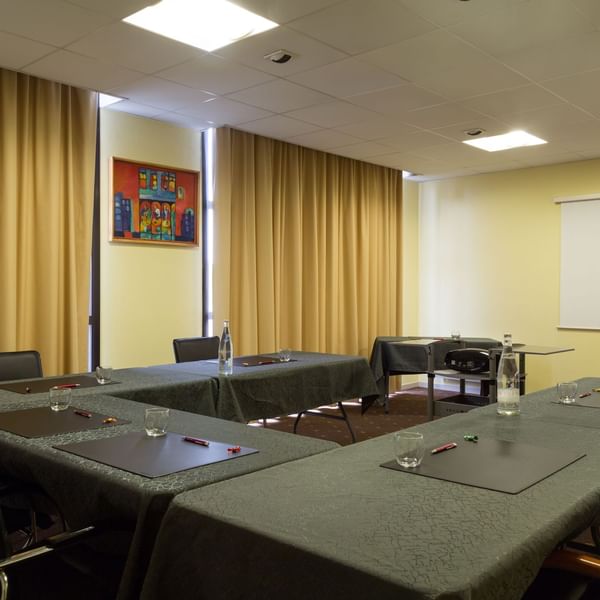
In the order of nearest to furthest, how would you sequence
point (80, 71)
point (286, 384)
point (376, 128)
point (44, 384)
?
point (44, 384) → point (286, 384) → point (80, 71) → point (376, 128)

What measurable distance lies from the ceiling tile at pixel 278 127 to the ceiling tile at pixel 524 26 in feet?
6.40

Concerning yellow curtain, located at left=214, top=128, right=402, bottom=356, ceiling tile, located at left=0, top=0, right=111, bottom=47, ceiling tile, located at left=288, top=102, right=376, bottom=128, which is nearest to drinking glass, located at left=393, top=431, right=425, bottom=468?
ceiling tile, located at left=0, top=0, right=111, bottom=47

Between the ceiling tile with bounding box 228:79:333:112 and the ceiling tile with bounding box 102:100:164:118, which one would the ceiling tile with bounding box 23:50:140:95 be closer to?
the ceiling tile with bounding box 102:100:164:118

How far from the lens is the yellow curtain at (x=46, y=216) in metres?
4.00

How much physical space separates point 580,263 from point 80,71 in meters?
5.14

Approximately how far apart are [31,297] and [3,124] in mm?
1120

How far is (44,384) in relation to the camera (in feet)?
9.40

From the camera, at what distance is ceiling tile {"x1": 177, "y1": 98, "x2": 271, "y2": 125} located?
180 inches

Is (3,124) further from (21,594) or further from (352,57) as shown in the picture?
(21,594)

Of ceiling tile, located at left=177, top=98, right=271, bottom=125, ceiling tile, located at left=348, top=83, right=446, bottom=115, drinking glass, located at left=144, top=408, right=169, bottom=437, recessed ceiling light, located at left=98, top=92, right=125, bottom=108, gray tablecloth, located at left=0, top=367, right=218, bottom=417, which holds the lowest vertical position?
gray tablecloth, located at left=0, top=367, right=218, bottom=417

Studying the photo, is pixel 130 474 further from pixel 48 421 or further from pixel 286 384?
pixel 286 384

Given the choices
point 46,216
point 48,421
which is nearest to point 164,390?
point 48,421

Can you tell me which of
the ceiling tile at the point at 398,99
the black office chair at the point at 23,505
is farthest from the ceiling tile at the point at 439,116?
the black office chair at the point at 23,505

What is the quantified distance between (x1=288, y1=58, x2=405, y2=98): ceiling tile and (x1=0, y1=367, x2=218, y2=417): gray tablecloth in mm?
2007
